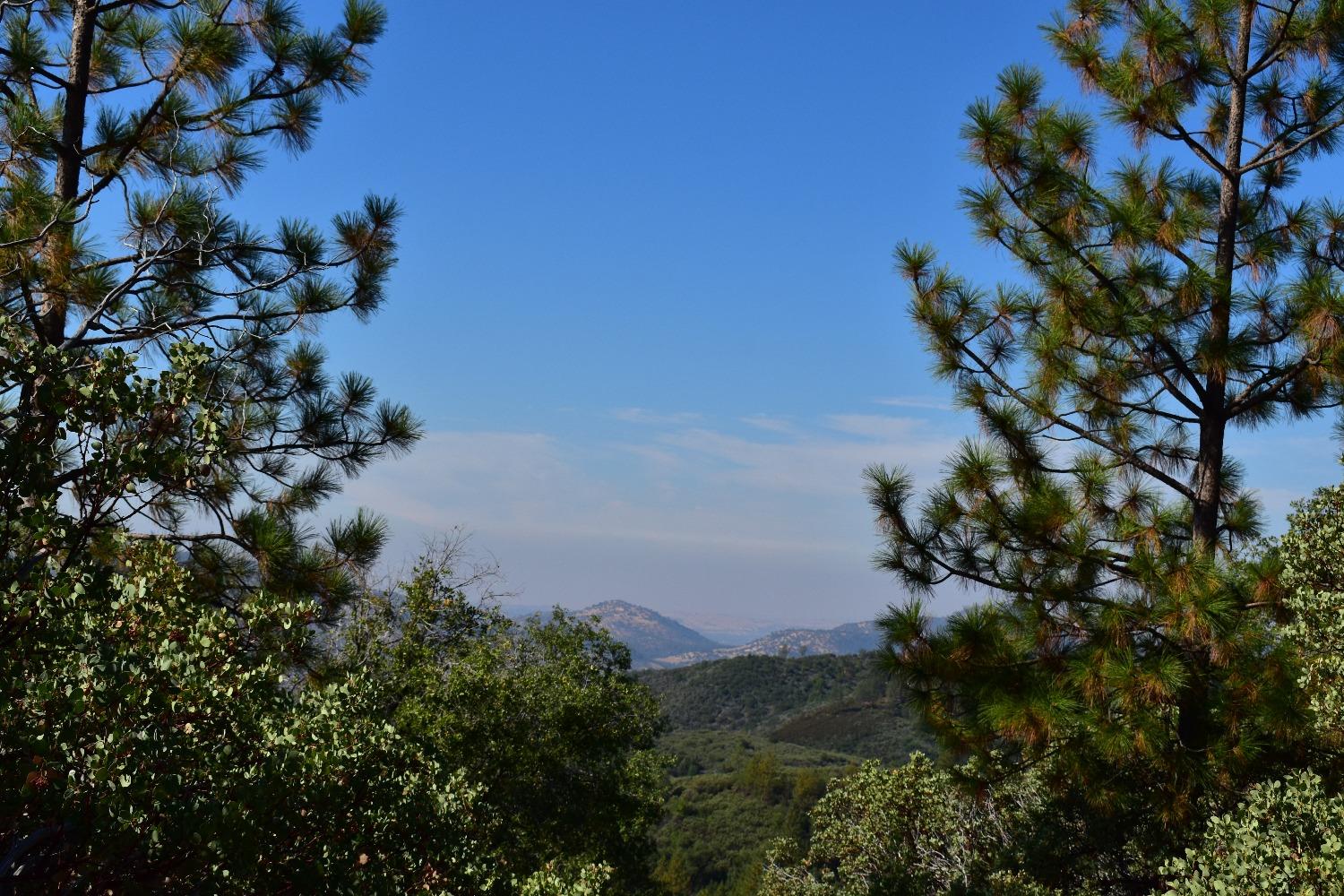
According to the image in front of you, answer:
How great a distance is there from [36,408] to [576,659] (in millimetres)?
11326

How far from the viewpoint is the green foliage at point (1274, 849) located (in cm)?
469

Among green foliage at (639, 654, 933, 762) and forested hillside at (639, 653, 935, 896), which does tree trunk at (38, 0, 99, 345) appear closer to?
forested hillside at (639, 653, 935, 896)

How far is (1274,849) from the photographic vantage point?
16.2ft

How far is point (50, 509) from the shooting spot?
3230mm

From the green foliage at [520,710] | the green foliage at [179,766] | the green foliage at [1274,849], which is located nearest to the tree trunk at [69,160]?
the green foliage at [179,766]

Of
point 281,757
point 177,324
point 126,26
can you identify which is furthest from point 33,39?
point 281,757

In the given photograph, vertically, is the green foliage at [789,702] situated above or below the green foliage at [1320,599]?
below

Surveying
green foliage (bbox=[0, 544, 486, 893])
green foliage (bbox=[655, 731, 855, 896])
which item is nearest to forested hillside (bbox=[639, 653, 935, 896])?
green foliage (bbox=[655, 731, 855, 896])

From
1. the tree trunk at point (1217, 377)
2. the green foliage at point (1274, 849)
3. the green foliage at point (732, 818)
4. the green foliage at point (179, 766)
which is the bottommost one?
the green foliage at point (732, 818)

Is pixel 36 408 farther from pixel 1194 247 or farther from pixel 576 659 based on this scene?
pixel 576 659

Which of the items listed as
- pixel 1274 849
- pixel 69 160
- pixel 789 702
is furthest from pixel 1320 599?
pixel 789 702

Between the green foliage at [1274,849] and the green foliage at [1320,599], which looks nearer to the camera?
the green foliage at [1274,849]

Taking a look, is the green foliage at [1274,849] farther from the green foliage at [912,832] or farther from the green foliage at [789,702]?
the green foliage at [789,702]

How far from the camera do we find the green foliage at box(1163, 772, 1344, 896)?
185 inches
